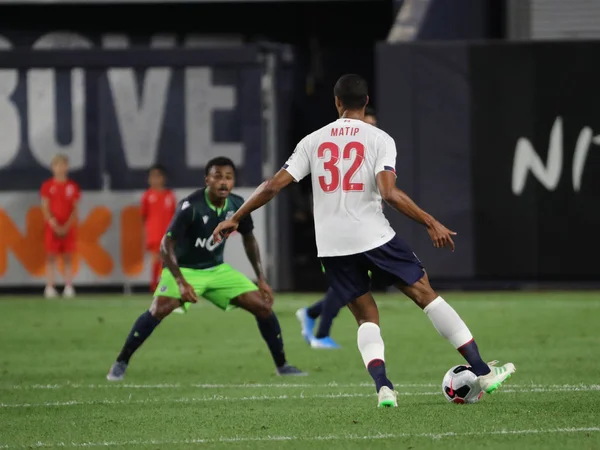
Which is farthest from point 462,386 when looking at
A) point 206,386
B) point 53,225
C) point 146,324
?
Result: point 53,225

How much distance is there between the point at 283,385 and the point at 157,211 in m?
9.94

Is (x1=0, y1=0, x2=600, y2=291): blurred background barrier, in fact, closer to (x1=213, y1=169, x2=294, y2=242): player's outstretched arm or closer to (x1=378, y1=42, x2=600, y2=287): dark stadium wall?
(x1=378, y1=42, x2=600, y2=287): dark stadium wall

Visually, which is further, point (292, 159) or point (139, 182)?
point (139, 182)

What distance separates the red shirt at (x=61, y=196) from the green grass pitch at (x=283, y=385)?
93.8 inches

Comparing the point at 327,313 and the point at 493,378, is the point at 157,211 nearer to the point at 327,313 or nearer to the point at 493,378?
the point at 327,313

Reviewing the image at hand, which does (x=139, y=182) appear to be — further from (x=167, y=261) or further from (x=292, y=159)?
(x=292, y=159)

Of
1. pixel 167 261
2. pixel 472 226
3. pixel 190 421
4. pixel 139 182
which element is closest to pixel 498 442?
pixel 190 421

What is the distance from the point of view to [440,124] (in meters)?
20.0

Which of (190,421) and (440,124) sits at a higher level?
(440,124)

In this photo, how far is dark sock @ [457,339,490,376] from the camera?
851 cm

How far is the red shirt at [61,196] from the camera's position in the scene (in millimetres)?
20266

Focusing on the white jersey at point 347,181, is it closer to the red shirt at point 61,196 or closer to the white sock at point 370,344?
the white sock at point 370,344

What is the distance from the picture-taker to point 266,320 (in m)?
11.3

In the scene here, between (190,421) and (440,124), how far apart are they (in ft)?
40.4
